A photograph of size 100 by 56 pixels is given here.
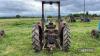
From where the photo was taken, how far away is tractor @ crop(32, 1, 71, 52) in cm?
1688

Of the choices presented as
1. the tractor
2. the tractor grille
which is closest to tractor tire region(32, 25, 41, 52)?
the tractor

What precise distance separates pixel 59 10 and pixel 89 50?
280 centimetres

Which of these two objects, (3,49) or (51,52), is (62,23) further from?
(3,49)

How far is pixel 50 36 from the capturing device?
17.0 metres

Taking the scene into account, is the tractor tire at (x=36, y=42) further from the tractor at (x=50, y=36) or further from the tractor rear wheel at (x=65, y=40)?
the tractor rear wheel at (x=65, y=40)

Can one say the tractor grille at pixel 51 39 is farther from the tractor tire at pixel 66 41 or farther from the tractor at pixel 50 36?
the tractor tire at pixel 66 41

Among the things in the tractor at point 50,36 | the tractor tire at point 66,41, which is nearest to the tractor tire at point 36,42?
the tractor at point 50,36

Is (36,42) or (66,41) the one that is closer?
(66,41)

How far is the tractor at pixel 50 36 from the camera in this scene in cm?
1688

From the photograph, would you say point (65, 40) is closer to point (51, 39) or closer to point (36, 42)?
point (51, 39)

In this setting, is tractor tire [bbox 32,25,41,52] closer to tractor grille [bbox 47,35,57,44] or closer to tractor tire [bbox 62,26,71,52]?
tractor grille [bbox 47,35,57,44]

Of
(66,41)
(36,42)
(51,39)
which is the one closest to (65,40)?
(66,41)

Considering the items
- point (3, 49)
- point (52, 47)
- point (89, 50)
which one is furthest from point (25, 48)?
point (89, 50)

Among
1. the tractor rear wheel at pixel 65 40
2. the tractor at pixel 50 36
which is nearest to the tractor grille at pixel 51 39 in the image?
the tractor at pixel 50 36
